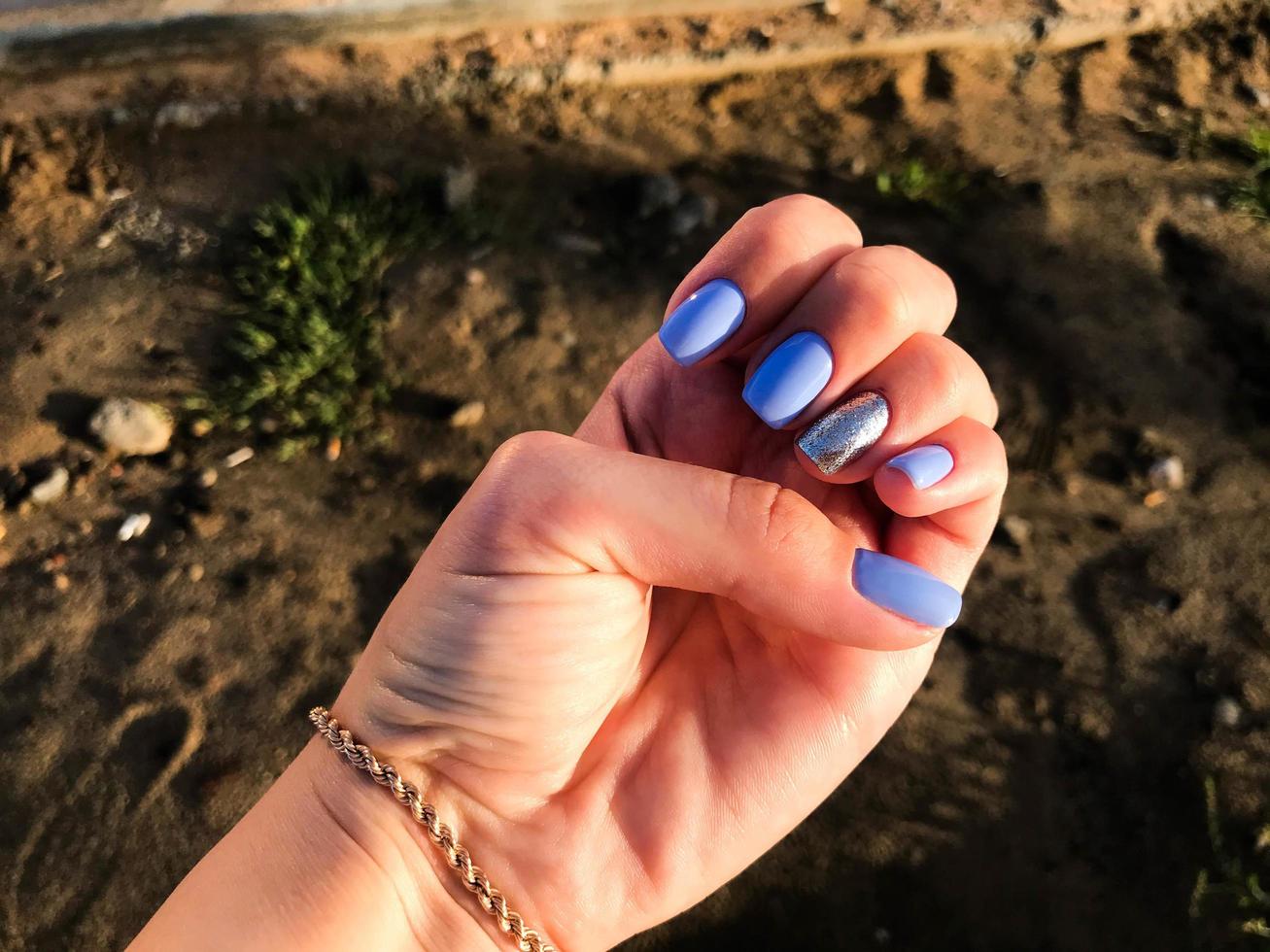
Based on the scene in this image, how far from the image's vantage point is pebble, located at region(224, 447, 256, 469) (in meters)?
3.15

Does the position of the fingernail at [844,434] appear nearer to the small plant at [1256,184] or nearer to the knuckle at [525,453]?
the knuckle at [525,453]

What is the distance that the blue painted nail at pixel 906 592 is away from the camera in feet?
5.26

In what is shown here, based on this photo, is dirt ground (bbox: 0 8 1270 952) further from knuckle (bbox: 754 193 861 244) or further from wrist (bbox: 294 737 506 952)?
knuckle (bbox: 754 193 861 244)

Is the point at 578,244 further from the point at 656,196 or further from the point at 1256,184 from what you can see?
the point at 1256,184

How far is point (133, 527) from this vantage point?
119 inches

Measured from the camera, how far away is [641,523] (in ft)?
5.34

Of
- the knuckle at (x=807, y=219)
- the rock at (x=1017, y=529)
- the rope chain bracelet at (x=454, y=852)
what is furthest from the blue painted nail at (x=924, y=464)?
the rock at (x=1017, y=529)

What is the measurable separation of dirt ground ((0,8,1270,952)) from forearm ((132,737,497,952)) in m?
1.08

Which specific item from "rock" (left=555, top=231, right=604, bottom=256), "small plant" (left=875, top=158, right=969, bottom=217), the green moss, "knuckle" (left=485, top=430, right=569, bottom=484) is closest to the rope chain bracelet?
"knuckle" (left=485, top=430, right=569, bottom=484)

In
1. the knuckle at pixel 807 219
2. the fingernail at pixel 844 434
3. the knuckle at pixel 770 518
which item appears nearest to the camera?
the knuckle at pixel 770 518

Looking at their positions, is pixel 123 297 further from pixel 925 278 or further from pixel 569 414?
pixel 925 278

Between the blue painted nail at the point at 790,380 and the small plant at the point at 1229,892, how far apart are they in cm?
186

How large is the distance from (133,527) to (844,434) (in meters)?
2.43

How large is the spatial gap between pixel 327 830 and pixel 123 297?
2.45 m
